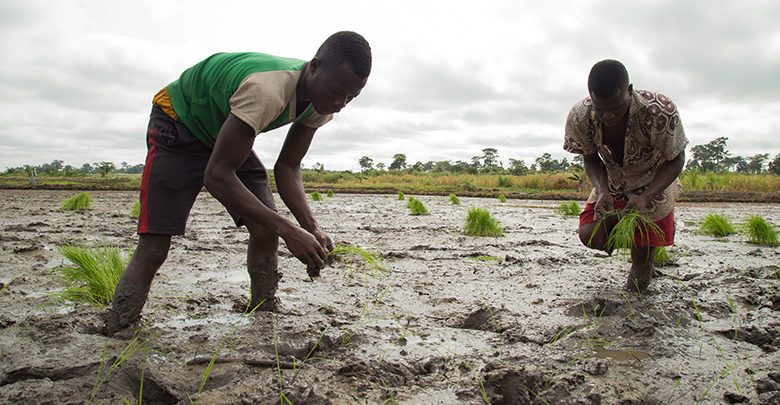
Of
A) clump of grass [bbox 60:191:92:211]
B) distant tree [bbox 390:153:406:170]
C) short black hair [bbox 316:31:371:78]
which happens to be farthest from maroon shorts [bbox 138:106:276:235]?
distant tree [bbox 390:153:406:170]

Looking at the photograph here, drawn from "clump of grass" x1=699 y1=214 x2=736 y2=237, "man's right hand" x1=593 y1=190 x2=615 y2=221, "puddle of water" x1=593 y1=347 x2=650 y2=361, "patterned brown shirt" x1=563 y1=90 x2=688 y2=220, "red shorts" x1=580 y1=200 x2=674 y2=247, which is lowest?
"puddle of water" x1=593 y1=347 x2=650 y2=361

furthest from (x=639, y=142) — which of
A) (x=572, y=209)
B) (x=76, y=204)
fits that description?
(x=76, y=204)

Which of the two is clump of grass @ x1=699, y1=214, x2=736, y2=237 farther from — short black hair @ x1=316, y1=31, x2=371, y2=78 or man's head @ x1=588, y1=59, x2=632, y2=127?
short black hair @ x1=316, y1=31, x2=371, y2=78

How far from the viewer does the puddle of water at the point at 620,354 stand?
2.03m

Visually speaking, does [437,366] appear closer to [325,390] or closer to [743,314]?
[325,390]

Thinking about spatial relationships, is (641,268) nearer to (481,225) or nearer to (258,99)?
(258,99)

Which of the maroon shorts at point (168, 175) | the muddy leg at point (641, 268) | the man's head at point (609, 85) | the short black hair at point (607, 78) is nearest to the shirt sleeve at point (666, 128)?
the man's head at point (609, 85)

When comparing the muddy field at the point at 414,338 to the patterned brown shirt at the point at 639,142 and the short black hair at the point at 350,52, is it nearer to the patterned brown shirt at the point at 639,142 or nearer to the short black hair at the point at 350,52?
the patterned brown shirt at the point at 639,142

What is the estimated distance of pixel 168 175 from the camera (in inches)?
86.4

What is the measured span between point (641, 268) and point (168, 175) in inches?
110

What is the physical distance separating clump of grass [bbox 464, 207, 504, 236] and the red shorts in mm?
2510

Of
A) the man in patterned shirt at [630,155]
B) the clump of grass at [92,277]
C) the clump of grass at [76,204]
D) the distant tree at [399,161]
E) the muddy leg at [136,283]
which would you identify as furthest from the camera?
the distant tree at [399,161]

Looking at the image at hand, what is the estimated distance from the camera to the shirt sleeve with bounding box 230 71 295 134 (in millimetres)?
1813

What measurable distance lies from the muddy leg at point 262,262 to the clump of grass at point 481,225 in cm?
383
